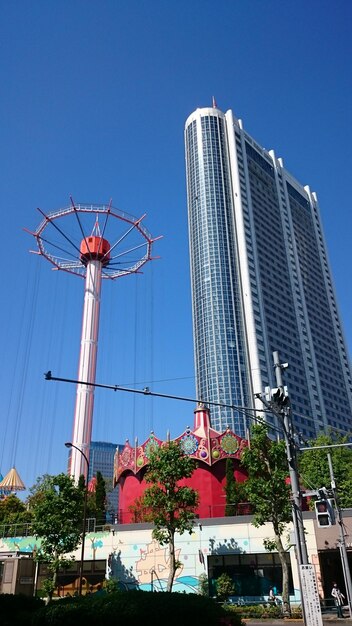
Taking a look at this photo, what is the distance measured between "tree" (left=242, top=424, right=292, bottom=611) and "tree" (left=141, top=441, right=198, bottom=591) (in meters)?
4.31

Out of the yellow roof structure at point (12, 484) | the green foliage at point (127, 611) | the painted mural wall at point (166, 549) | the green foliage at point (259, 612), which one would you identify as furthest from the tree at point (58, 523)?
the yellow roof structure at point (12, 484)

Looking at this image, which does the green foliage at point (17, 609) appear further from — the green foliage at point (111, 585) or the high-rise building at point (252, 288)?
the high-rise building at point (252, 288)

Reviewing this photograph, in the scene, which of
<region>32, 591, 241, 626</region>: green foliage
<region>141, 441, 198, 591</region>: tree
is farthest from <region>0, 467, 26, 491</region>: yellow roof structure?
<region>32, 591, 241, 626</region>: green foliage

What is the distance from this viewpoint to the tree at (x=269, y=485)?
30.3 m

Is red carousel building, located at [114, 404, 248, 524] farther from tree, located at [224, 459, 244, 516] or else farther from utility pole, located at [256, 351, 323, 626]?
utility pole, located at [256, 351, 323, 626]

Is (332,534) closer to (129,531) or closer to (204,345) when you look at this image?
(129,531)

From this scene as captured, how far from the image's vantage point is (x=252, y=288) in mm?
135000

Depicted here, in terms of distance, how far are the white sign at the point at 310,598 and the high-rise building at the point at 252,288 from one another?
106m

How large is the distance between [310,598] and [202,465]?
29.2 m

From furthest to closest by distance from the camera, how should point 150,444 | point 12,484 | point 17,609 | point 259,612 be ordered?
point 12,484
point 150,444
point 259,612
point 17,609

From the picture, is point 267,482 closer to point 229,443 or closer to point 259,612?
point 259,612

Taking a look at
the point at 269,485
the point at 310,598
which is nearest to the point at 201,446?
the point at 269,485

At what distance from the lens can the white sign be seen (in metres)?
13.9

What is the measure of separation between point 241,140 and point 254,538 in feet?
461
